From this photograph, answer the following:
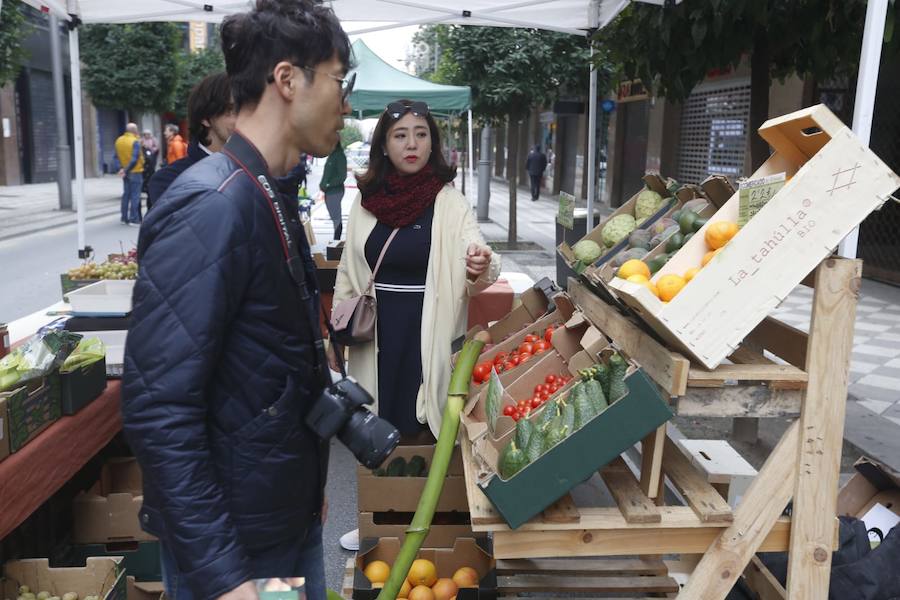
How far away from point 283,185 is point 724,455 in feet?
8.63

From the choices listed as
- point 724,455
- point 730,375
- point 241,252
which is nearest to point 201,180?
point 241,252

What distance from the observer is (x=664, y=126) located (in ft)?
57.8

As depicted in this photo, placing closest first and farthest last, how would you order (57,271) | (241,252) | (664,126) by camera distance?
(241,252), (57,271), (664,126)

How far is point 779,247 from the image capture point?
2107mm

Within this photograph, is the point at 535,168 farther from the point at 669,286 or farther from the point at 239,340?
the point at 239,340

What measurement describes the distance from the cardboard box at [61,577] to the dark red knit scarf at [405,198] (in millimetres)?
1692

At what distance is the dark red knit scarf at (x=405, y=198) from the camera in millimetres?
3355

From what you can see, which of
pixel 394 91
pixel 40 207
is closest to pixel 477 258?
pixel 394 91

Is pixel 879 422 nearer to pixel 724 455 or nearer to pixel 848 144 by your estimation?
pixel 724 455

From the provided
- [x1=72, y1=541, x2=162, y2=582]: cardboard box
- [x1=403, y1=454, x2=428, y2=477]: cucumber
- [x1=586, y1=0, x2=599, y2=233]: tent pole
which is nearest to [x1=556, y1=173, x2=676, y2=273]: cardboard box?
[x1=403, y1=454, x2=428, y2=477]: cucumber

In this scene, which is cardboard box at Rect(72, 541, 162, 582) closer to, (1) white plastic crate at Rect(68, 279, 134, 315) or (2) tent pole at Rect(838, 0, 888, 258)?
(1) white plastic crate at Rect(68, 279, 134, 315)

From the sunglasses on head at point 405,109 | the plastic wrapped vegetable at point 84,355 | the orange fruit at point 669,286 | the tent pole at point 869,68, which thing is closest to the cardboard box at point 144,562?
the plastic wrapped vegetable at point 84,355

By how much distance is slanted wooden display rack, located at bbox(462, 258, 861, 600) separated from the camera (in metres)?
2.22

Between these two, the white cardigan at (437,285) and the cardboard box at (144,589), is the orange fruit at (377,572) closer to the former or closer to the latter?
the white cardigan at (437,285)
